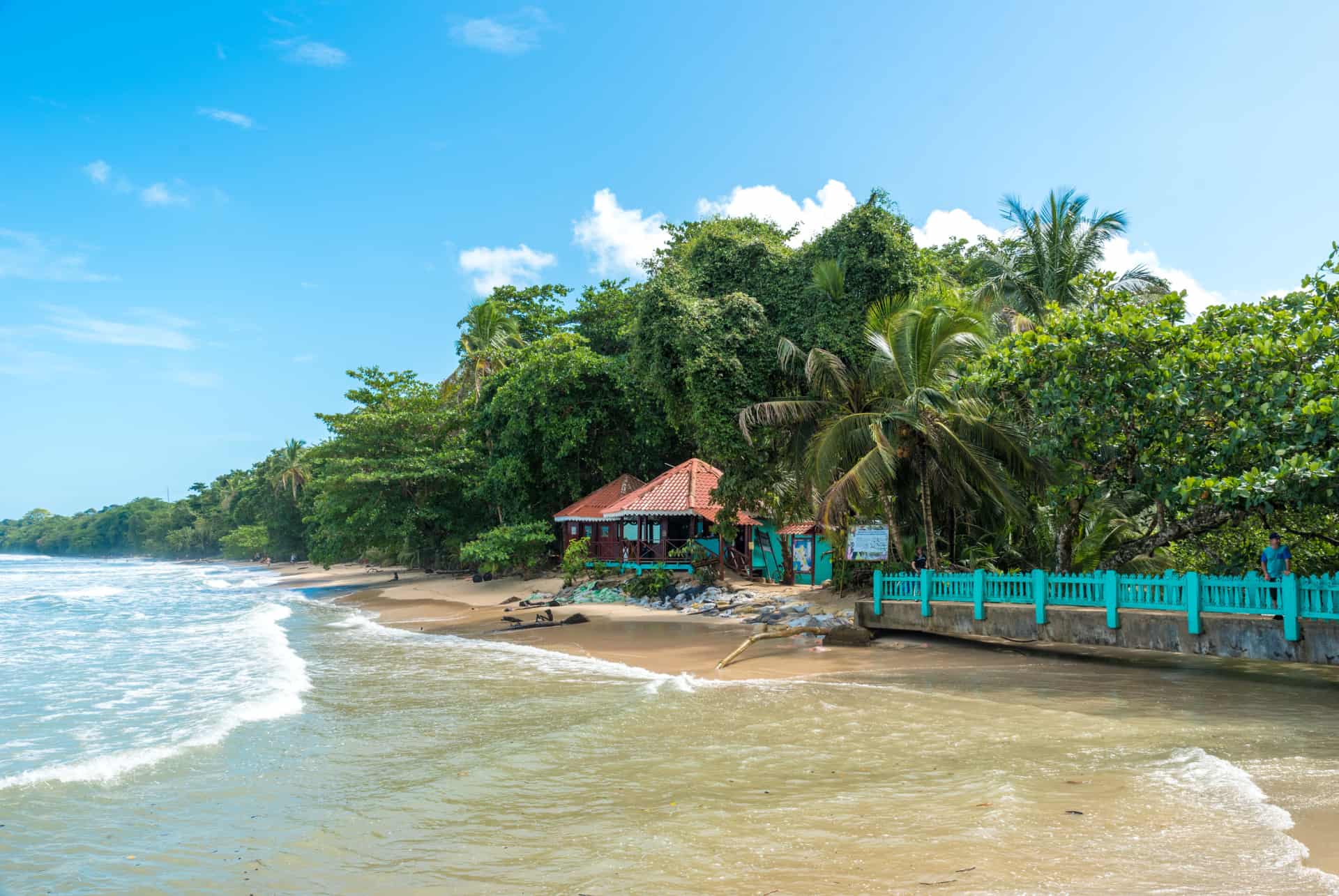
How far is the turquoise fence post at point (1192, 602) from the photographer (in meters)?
10.7

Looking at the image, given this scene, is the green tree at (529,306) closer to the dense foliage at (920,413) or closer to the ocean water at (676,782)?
the dense foliage at (920,413)

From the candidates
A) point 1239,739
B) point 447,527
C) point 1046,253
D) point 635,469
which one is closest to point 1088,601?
point 1239,739

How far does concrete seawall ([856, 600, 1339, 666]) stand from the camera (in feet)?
31.9

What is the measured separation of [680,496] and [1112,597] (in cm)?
1333

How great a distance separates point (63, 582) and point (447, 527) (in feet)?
94.3

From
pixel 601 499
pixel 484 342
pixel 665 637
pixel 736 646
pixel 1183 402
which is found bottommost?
pixel 665 637

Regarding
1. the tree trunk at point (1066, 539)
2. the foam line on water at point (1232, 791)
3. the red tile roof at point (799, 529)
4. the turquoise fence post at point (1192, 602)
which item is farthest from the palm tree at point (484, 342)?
the foam line on water at point (1232, 791)

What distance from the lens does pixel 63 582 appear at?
1825 inches

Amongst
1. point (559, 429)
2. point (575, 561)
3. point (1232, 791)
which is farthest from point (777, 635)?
point (559, 429)

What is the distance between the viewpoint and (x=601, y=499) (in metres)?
27.4

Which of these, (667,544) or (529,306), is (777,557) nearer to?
(667,544)

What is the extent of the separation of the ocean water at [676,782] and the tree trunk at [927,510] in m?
2.83

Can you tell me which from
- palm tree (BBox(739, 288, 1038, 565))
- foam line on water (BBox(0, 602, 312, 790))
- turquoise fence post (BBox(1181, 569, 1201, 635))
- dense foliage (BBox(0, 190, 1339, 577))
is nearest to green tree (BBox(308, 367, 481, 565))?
dense foliage (BBox(0, 190, 1339, 577))

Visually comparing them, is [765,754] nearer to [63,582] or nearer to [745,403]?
[745,403]
